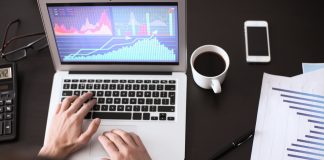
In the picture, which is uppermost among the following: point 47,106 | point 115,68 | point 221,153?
point 115,68

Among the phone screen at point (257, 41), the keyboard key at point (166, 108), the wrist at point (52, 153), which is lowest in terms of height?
the wrist at point (52, 153)

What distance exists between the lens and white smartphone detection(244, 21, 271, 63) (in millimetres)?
1018

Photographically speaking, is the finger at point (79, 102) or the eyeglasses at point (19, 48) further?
the eyeglasses at point (19, 48)

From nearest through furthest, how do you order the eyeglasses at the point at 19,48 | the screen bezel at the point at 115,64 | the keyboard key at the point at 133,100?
the screen bezel at the point at 115,64 → the keyboard key at the point at 133,100 → the eyeglasses at the point at 19,48

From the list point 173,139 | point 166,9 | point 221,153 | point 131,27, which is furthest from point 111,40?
point 221,153

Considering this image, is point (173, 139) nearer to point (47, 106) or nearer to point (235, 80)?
point (235, 80)

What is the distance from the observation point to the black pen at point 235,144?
91 centimetres

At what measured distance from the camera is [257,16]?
108cm

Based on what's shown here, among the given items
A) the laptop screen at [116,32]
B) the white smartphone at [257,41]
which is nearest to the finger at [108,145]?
the laptop screen at [116,32]

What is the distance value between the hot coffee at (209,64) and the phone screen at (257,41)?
0.12 meters

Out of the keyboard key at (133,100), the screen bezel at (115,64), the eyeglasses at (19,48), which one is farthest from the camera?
the eyeglasses at (19,48)

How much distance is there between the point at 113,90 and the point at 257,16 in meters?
0.47

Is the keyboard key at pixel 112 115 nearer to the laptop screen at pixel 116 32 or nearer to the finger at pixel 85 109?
the finger at pixel 85 109

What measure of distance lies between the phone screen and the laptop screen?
0.75 ft
